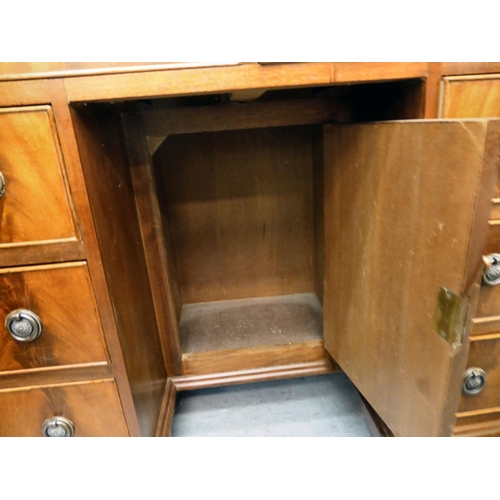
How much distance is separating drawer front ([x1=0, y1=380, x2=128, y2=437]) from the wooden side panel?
46mm

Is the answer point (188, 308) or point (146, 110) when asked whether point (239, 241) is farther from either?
point (146, 110)

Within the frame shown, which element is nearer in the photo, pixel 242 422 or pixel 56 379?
pixel 56 379

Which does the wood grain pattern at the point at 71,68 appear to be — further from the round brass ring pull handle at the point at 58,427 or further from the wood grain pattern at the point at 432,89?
the round brass ring pull handle at the point at 58,427

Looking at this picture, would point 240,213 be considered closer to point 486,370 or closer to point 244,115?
point 244,115

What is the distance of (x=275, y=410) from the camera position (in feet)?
3.08

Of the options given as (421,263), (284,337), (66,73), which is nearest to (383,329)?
(421,263)

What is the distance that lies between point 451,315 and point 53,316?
1.93 ft

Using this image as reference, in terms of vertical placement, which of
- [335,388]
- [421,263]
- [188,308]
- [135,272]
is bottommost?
[335,388]

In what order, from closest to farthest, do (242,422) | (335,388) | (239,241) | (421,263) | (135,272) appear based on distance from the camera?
(421,263), (135,272), (242,422), (335,388), (239,241)

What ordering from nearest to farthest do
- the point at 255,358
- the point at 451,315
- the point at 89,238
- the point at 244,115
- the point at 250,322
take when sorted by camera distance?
the point at 451,315
the point at 89,238
the point at 244,115
the point at 255,358
the point at 250,322

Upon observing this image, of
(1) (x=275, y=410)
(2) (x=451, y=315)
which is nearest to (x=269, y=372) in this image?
(1) (x=275, y=410)

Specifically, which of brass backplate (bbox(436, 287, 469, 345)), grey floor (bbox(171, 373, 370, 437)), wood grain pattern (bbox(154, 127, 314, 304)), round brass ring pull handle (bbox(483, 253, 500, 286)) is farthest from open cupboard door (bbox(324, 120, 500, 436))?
wood grain pattern (bbox(154, 127, 314, 304))

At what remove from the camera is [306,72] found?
526 millimetres

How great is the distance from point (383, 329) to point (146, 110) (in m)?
0.65
